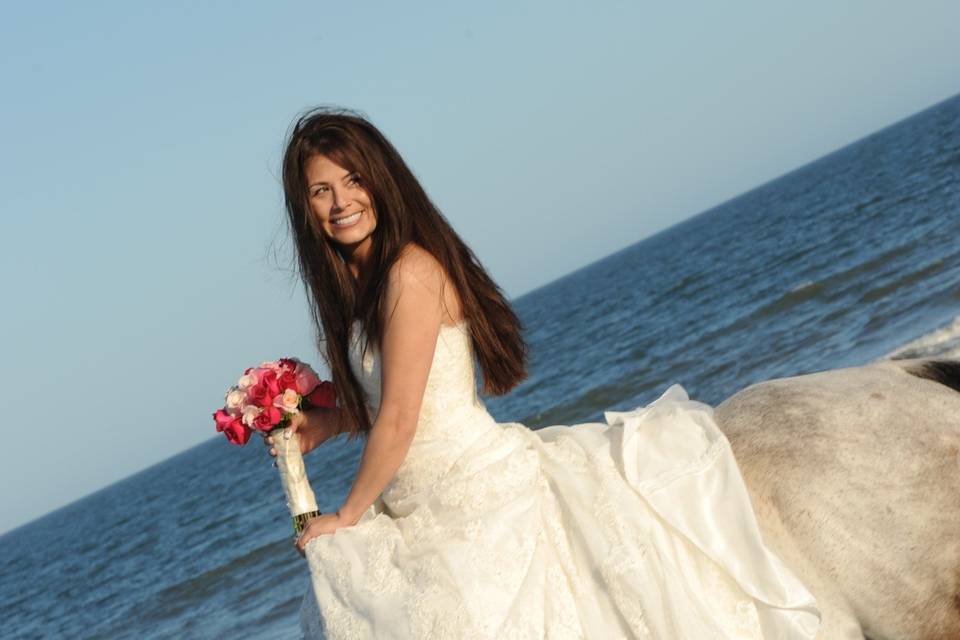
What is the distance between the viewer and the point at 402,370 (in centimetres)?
355

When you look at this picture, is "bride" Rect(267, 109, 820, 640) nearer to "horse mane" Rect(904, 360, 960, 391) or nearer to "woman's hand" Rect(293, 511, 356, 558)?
"woman's hand" Rect(293, 511, 356, 558)

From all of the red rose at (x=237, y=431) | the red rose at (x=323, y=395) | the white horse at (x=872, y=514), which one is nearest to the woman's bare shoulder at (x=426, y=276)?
the red rose at (x=323, y=395)

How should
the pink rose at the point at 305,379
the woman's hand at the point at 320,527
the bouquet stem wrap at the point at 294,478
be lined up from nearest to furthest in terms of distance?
the woman's hand at the point at 320,527, the bouquet stem wrap at the point at 294,478, the pink rose at the point at 305,379

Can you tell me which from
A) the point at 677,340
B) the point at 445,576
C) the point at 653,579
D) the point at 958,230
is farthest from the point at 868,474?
the point at 677,340

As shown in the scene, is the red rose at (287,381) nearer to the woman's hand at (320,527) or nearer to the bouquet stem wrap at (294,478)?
the bouquet stem wrap at (294,478)

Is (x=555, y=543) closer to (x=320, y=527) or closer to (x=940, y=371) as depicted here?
(x=320, y=527)

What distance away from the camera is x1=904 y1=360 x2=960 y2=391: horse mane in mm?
3602

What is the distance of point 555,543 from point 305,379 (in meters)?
1.26

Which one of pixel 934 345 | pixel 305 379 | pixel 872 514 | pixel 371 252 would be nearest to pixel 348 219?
pixel 371 252

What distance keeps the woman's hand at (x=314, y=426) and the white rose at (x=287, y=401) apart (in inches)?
4.1

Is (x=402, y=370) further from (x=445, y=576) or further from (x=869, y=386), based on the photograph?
(x=869, y=386)

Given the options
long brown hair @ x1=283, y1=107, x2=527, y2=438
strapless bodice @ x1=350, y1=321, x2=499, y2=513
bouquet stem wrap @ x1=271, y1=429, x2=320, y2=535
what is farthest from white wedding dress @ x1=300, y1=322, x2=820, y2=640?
bouquet stem wrap @ x1=271, y1=429, x2=320, y2=535

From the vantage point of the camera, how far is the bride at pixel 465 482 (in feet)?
10.6

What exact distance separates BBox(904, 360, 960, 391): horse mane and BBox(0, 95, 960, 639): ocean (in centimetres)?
182
